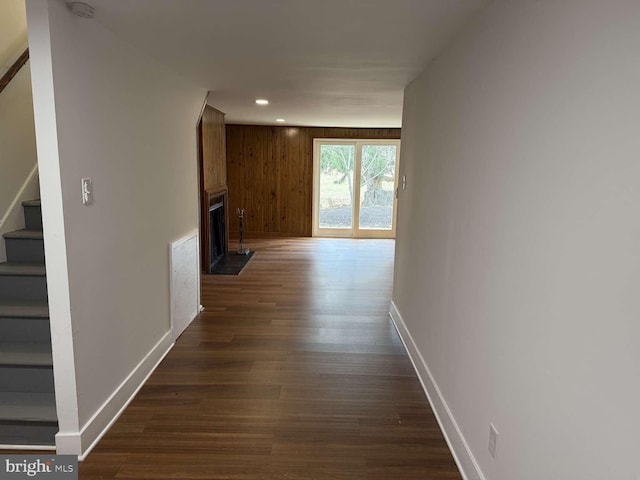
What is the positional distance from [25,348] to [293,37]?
7.46ft

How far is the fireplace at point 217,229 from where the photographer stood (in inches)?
223

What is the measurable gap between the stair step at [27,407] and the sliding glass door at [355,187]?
6.54 meters

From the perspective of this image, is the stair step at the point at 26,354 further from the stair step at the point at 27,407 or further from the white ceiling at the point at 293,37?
the white ceiling at the point at 293,37

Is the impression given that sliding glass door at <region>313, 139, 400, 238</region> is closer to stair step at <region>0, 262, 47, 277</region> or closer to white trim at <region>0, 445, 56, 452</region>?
stair step at <region>0, 262, 47, 277</region>

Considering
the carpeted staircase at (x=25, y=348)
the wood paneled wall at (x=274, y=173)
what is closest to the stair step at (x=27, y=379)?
the carpeted staircase at (x=25, y=348)

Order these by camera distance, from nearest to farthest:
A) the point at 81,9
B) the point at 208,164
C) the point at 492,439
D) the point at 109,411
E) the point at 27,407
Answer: the point at 492,439 → the point at 81,9 → the point at 27,407 → the point at 109,411 → the point at 208,164

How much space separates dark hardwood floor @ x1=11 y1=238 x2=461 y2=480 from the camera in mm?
2033

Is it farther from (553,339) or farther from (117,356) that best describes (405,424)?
(117,356)

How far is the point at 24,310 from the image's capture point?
2398 mm

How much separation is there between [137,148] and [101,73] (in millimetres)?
547

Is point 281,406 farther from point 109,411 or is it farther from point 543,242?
point 543,242

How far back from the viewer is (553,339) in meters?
1.27

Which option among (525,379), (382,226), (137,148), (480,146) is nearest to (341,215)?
(382,226)

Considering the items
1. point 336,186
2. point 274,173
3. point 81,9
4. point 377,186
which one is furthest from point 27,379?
point 377,186
